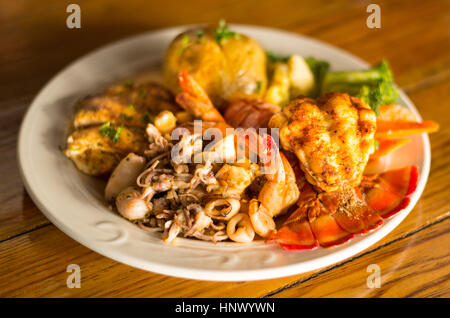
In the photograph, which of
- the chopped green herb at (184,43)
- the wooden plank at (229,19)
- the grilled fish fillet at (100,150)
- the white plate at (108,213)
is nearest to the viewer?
the white plate at (108,213)

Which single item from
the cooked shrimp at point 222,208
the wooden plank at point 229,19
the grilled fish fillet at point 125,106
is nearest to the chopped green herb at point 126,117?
the grilled fish fillet at point 125,106

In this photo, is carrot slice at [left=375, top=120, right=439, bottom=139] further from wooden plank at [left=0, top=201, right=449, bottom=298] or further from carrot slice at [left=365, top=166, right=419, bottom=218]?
wooden plank at [left=0, top=201, right=449, bottom=298]

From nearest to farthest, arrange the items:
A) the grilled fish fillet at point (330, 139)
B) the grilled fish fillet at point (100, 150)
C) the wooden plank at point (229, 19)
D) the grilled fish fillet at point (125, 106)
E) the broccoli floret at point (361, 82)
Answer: the grilled fish fillet at point (330, 139) < the grilled fish fillet at point (100, 150) < the grilled fish fillet at point (125, 106) < the broccoli floret at point (361, 82) < the wooden plank at point (229, 19)

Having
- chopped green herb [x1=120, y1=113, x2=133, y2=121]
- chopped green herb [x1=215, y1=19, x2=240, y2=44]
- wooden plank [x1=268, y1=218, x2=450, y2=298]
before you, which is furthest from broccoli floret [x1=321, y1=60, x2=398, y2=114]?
chopped green herb [x1=120, y1=113, x2=133, y2=121]

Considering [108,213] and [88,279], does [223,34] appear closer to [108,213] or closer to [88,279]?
[108,213]

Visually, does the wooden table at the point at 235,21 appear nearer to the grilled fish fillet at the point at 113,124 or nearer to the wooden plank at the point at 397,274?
the wooden plank at the point at 397,274

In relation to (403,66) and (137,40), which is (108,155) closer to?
(137,40)

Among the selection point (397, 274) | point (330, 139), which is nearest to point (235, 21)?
A: point (330, 139)
